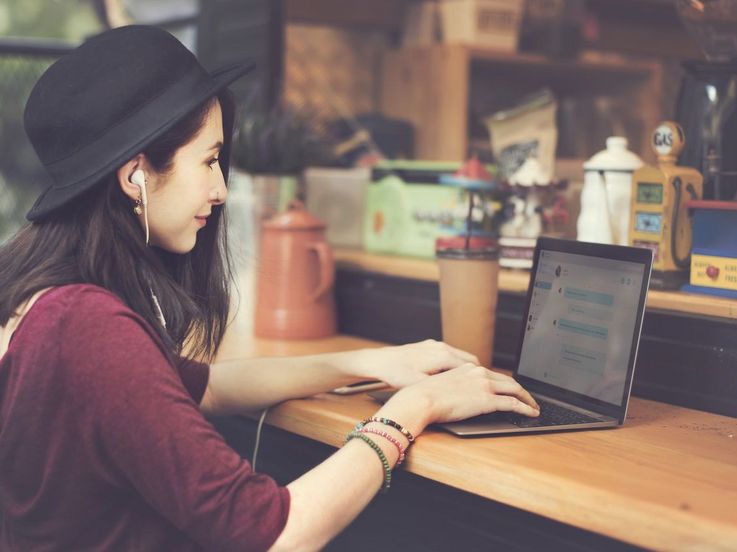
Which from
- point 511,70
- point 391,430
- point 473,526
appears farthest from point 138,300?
point 511,70

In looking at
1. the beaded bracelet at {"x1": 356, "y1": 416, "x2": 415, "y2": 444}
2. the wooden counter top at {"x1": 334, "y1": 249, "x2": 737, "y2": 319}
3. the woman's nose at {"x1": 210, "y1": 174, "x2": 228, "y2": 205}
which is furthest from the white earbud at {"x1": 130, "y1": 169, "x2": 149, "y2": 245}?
the wooden counter top at {"x1": 334, "y1": 249, "x2": 737, "y2": 319}

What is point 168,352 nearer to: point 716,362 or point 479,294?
point 479,294

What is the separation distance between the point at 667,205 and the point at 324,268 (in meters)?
0.75

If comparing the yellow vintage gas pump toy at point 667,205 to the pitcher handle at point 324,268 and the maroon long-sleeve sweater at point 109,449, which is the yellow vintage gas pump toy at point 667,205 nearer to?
the pitcher handle at point 324,268

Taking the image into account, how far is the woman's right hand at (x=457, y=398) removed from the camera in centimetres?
136

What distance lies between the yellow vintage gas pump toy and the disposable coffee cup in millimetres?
259

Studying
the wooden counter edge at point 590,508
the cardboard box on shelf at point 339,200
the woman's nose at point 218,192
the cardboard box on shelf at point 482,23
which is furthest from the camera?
the cardboard box on shelf at point 482,23

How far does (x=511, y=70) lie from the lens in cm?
366

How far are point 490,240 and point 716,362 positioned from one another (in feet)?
1.90

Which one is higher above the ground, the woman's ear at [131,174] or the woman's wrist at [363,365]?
the woman's ear at [131,174]

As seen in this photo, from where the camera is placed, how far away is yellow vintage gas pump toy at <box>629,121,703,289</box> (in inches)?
66.4

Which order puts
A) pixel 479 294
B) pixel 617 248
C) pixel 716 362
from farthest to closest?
pixel 479 294 < pixel 716 362 < pixel 617 248

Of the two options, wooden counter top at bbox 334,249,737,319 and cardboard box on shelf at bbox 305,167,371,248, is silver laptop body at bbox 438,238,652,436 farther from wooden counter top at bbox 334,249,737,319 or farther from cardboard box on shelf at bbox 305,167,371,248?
cardboard box on shelf at bbox 305,167,371,248

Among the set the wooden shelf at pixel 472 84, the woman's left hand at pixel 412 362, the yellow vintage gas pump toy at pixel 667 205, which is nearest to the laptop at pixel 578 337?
the woman's left hand at pixel 412 362
